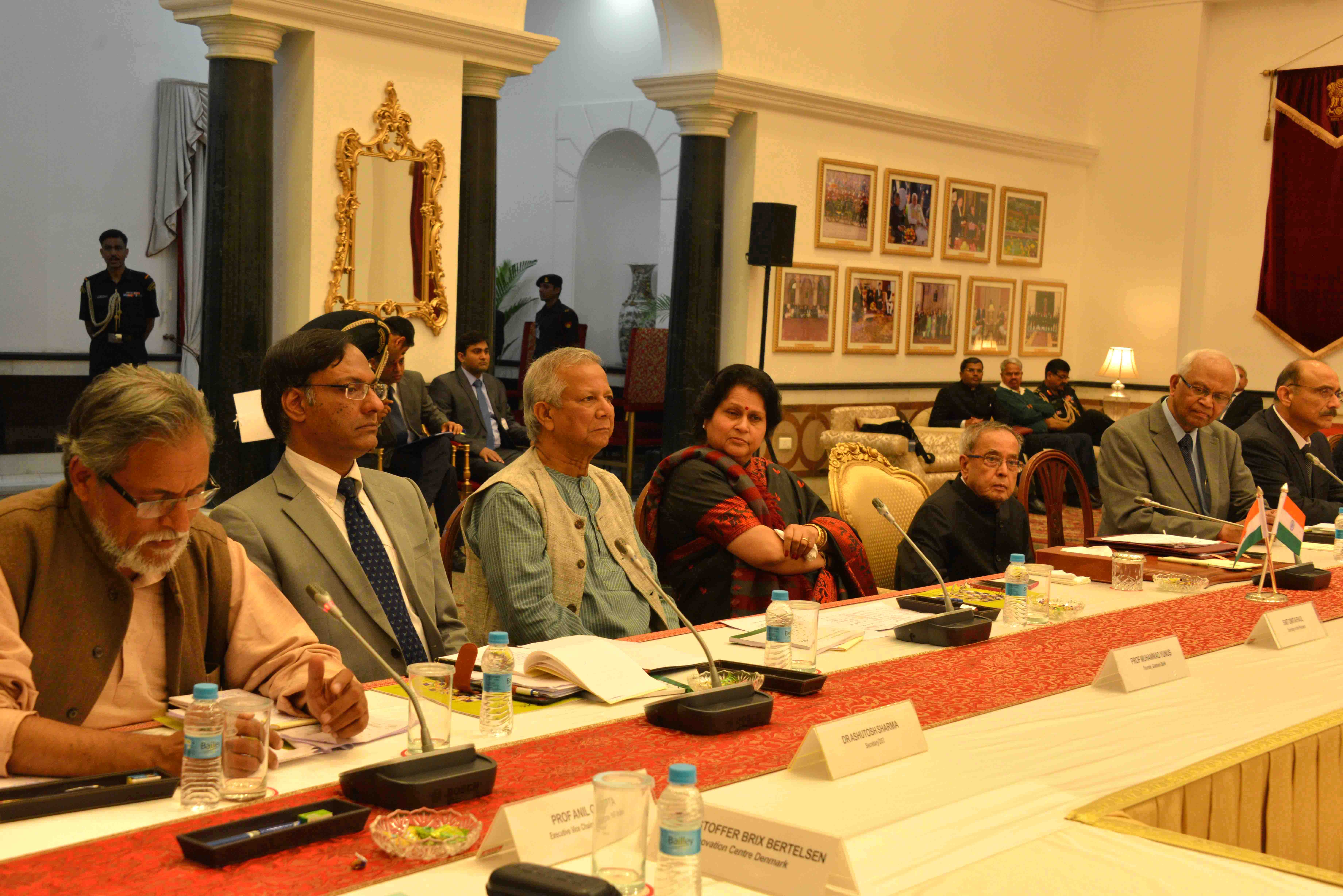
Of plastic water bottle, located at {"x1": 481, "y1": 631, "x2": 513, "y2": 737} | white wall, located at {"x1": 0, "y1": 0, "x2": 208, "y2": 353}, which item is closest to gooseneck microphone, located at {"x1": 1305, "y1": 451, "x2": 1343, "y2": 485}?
plastic water bottle, located at {"x1": 481, "y1": 631, "x2": 513, "y2": 737}

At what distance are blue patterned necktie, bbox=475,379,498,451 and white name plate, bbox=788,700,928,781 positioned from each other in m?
6.01

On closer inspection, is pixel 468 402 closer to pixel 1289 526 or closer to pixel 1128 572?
pixel 1128 572

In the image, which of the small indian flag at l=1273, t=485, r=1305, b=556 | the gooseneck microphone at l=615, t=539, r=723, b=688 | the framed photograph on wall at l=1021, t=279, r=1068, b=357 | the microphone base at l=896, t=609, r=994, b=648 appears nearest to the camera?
the gooseneck microphone at l=615, t=539, r=723, b=688

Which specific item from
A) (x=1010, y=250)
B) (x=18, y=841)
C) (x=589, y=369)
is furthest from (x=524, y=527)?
(x=1010, y=250)

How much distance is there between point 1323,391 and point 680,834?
4.91 m

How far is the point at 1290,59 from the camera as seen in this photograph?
1151 centimetres

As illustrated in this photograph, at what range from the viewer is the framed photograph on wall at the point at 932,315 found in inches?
427

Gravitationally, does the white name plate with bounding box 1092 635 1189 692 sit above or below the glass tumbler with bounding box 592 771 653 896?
below

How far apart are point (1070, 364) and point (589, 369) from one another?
32.7 ft

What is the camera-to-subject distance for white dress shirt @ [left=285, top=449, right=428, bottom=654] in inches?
111

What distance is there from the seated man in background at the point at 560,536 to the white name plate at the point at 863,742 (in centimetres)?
104

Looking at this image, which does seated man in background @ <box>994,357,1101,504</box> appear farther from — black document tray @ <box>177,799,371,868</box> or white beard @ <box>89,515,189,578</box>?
black document tray @ <box>177,799,371,868</box>

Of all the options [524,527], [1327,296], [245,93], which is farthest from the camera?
[1327,296]

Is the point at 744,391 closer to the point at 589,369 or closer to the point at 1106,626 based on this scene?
the point at 589,369
